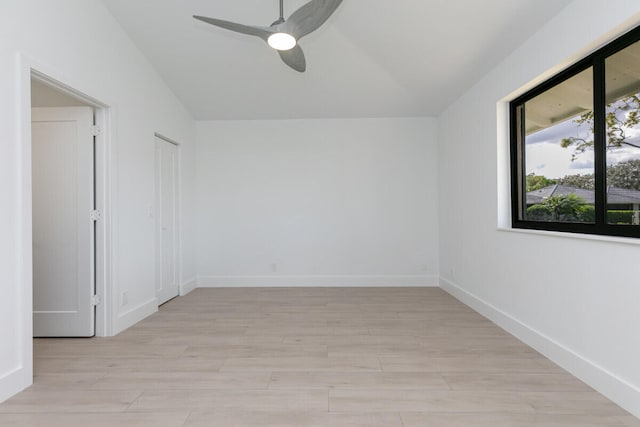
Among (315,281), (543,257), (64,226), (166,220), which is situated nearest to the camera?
(543,257)

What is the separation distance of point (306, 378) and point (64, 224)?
2380 mm

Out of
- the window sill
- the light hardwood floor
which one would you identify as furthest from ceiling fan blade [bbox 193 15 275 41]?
the window sill

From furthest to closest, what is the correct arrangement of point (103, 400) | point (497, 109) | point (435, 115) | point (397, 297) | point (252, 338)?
1. point (435, 115)
2. point (397, 297)
3. point (497, 109)
4. point (252, 338)
5. point (103, 400)

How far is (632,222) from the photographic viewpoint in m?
2.04

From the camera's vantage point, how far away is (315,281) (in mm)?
5078

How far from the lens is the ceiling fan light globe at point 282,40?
233 cm

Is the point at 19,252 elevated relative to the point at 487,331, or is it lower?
elevated

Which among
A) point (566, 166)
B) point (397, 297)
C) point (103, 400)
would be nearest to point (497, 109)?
point (566, 166)

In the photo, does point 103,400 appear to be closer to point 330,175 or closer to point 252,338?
point 252,338

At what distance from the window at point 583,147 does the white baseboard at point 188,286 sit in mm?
3860

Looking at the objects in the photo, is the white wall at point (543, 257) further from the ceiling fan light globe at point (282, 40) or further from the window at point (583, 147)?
the ceiling fan light globe at point (282, 40)

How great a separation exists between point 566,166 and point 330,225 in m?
2.98

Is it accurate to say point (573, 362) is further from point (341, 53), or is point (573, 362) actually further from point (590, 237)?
point (341, 53)

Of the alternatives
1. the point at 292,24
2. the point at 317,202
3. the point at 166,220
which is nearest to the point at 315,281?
the point at 317,202
